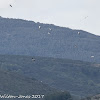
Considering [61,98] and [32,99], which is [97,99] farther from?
[32,99]

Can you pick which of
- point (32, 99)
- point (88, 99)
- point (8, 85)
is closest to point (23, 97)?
point (32, 99)

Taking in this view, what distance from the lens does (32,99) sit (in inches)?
7151

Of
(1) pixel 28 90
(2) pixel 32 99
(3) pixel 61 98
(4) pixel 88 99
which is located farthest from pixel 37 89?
(4) pixel 88 99

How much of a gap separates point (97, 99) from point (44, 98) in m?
27.8

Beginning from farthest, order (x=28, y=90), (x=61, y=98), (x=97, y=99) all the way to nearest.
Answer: (x=28, y=90), (x=61, y=98), (x=97, y=99)

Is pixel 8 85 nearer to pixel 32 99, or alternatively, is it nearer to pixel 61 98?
pixel 32 99

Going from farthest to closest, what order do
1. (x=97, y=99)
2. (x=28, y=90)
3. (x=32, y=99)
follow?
(x=28, y=90)
(x=32, y=99)
(x=97, y=99)

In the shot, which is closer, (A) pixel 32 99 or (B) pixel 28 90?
(A) pixel 32 99

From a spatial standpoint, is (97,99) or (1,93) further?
(1,93)

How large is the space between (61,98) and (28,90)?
28.5m

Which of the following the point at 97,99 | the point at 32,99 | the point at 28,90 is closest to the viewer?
the point at 97,99

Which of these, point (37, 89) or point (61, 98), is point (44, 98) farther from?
point (37, 89)

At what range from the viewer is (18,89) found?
194500 millimetres

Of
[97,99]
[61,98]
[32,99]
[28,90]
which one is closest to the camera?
[97,99]
